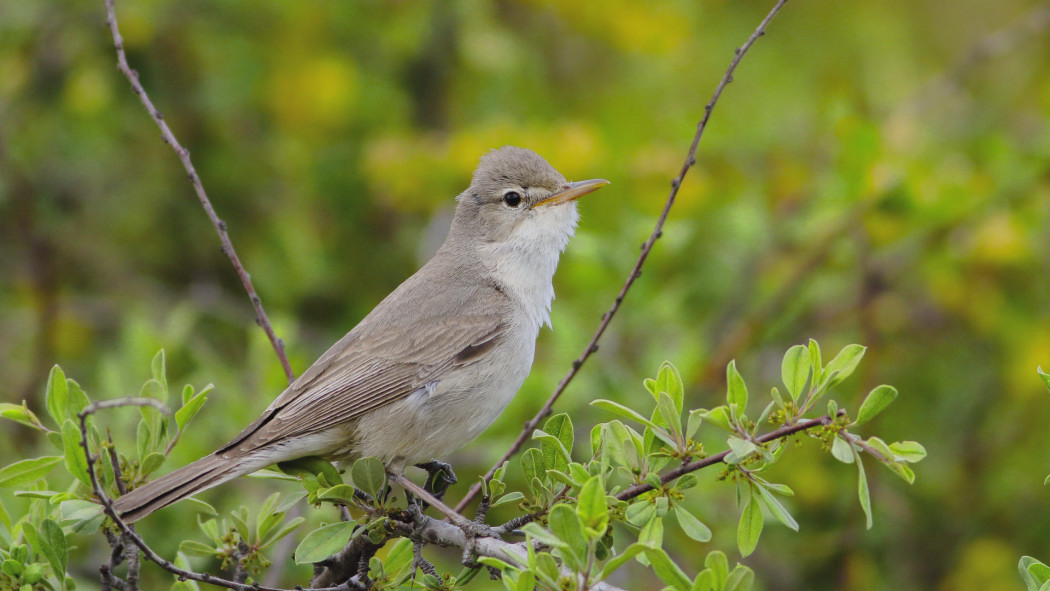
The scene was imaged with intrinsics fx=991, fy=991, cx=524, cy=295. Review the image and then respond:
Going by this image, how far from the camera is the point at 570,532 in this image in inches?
86.7

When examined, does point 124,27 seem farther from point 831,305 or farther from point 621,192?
point 831,305

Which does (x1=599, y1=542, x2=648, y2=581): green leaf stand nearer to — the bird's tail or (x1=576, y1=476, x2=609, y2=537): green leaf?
(x1=576, y1=476, x2=609, y2=537): green leaf

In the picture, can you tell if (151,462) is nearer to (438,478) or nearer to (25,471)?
(25,471)

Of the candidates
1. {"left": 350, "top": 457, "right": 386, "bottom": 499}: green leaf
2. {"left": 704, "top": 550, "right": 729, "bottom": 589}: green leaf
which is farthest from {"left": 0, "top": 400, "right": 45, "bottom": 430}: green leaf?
{"left": 704, "top": 550, "right": 729, "bottom": 589}: green leaf

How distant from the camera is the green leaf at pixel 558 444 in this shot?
2.72m

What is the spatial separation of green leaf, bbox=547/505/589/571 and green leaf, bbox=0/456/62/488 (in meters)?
1.51

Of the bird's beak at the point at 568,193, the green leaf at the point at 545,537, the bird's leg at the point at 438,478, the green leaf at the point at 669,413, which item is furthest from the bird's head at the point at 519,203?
the green leaf at the point at 545,537

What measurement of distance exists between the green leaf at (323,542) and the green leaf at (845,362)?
136cm

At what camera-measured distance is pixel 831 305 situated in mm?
5629

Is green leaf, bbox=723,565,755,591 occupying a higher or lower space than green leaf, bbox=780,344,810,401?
lower

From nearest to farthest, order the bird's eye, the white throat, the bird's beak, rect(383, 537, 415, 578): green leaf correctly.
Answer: rect(383, 537, 415, 578): green leaf → the white throat → the bird's beak → the bird's eye

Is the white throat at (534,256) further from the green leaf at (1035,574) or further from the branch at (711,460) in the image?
the green leaf at (1035,574)

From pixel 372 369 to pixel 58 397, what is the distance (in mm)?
1195

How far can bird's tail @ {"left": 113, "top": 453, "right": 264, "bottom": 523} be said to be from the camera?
2842mm
